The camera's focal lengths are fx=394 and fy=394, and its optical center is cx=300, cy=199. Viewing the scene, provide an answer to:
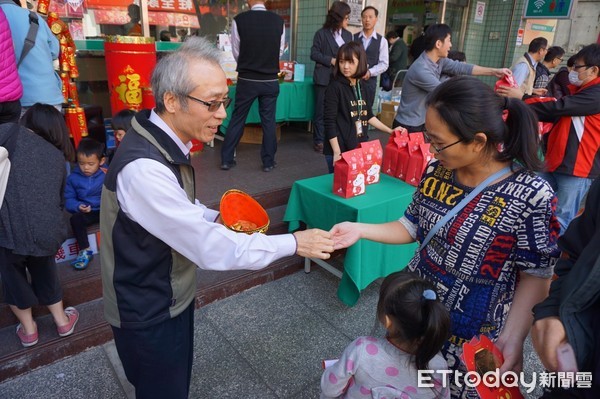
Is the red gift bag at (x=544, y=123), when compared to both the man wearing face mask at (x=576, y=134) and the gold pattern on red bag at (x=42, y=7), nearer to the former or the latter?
the man wearing face mask at (x=576, y=134)

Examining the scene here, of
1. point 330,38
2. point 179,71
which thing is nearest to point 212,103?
point 179,71

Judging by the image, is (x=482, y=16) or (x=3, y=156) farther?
(x=482, y=16)

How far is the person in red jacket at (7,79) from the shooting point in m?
2.72

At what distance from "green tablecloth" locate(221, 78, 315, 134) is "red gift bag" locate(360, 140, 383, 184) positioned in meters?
3.00

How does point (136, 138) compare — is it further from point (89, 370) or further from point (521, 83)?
point (521, 83)

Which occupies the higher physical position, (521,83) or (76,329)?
(521,83)

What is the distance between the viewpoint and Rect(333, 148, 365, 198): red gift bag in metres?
2.77

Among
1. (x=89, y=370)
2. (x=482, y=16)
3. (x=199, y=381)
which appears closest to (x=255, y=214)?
(x=199, y=381)

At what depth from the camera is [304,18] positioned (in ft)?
22.2

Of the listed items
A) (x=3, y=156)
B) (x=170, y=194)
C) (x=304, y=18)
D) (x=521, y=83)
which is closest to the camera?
(x=170, y=194)

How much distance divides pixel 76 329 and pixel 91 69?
448cm

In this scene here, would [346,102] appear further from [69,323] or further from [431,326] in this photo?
[69,323]

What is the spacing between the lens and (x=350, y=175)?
280 cm

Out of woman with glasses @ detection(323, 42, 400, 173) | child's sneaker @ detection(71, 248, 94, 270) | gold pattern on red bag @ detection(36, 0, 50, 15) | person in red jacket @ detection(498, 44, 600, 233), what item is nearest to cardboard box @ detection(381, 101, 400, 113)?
person in red jacket @ detection(498, 44, 600, 233)
